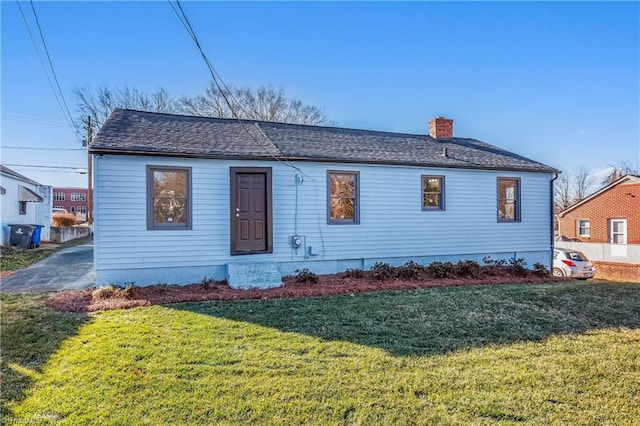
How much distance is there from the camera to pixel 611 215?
862 inches

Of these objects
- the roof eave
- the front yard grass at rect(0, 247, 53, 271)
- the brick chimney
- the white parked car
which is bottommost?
the white parked car

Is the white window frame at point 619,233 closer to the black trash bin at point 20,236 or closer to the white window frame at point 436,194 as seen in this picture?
the white window frame at point 436,194

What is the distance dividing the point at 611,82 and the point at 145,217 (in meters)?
15.4

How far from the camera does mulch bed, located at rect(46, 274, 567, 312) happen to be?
6570mm

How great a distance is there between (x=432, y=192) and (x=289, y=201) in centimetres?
438

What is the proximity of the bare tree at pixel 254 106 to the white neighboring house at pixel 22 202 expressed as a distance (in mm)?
9893

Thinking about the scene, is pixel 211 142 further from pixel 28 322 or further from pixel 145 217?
pixel 28 322

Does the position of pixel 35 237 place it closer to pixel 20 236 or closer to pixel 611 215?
pixel 20 236

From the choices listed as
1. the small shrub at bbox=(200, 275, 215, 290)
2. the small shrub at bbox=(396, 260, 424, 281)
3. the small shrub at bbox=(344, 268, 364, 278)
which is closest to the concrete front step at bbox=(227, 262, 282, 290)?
the small shrub at bbox=(200, 275, 215, 290)

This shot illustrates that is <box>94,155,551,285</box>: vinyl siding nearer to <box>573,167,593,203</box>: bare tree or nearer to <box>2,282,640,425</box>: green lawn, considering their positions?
<box>2,282,640,425</box>: green lawn

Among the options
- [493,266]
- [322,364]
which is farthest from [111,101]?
[322,364]

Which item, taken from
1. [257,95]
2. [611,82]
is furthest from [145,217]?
[257,95]

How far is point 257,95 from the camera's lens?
25875 mm

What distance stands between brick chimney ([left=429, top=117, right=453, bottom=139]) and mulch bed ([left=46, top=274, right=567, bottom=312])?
601 centimetres
